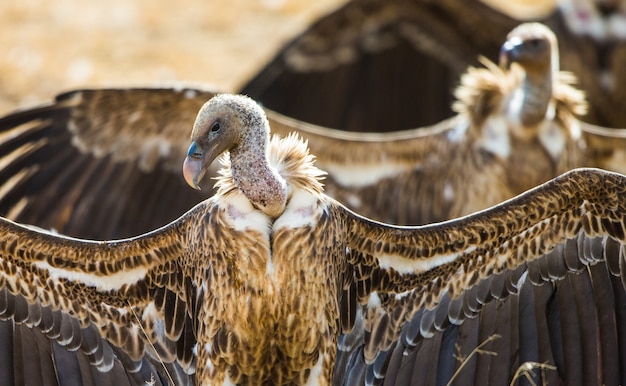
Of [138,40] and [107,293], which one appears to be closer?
[107,293]

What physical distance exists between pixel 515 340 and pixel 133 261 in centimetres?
147

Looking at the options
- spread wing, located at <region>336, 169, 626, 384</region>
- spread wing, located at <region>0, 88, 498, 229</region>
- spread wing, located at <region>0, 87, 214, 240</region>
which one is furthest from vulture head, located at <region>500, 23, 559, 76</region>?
spread wing, located at <region>336, 169, 626, 384</region>

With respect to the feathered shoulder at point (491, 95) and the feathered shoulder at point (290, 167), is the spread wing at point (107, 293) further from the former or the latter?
the feathered shoulder at point (491, 95)

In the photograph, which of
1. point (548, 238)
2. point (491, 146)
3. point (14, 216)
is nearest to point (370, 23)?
point (491, 146)

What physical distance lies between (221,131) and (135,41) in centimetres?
870

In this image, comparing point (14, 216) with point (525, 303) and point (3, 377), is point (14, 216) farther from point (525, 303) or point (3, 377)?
point (525, 303)

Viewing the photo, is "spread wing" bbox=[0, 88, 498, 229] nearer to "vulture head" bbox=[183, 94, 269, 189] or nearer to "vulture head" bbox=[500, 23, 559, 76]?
"vulture head" bbox=[500, 23, 559, 76]

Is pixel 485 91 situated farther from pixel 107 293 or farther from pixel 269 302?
pixel 107 293

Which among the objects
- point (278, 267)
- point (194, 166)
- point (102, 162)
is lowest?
point (278, 267)

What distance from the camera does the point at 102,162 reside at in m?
7.06

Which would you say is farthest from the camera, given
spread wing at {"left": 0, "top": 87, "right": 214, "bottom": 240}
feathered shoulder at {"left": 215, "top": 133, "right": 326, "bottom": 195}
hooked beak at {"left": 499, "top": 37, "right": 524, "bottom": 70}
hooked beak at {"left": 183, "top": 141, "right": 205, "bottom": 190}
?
spread wing at {"left": 0, "top": 87, "right": 214, "bottom": 240}

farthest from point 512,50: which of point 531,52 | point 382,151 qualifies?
point 382,151

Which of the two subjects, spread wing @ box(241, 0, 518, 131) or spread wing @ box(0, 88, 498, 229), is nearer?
spread wing @ box(0, 88, 498, 229)

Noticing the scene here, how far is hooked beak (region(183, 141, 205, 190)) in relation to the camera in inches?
181
